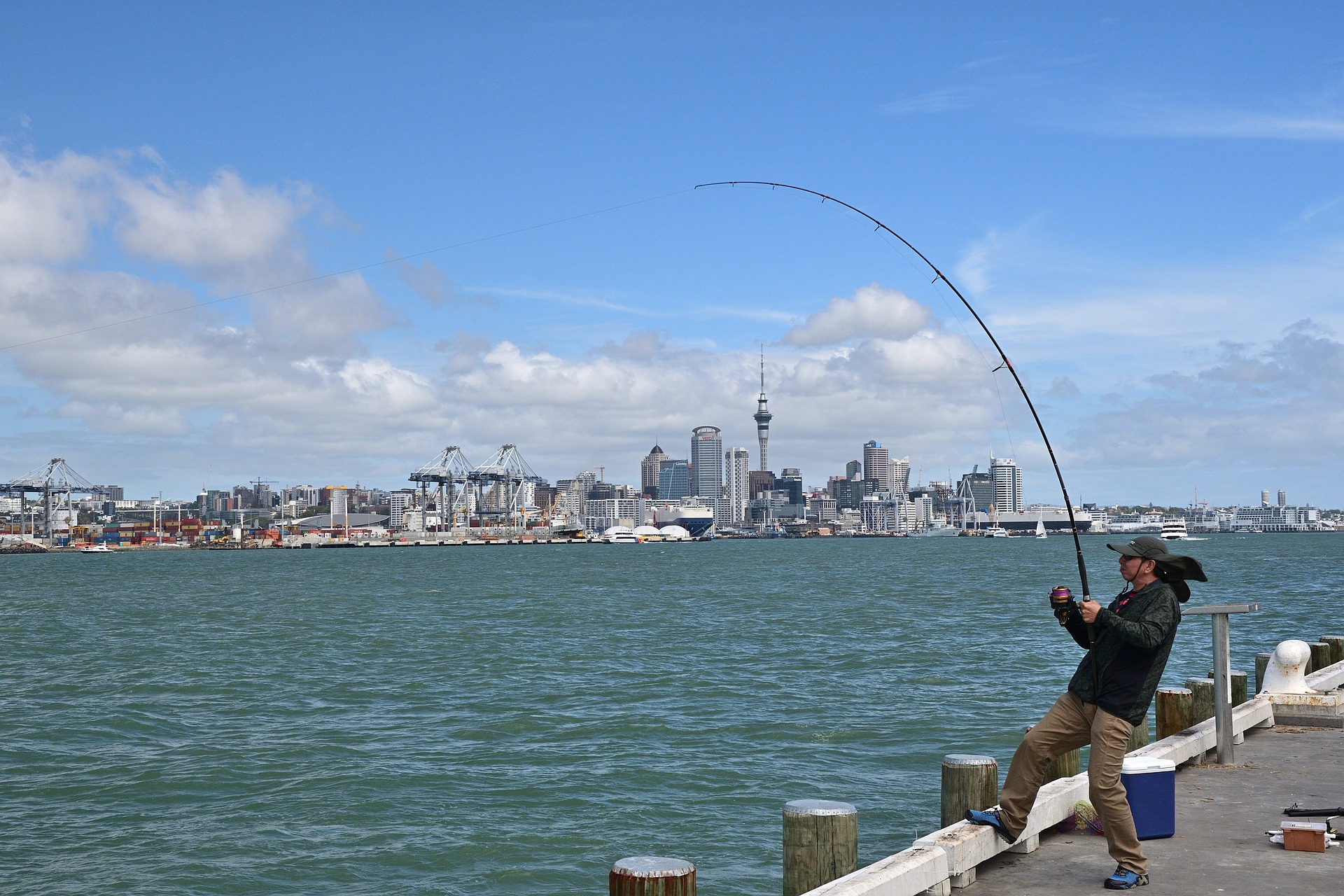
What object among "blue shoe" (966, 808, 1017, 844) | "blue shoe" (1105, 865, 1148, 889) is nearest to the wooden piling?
"blue shoe" (966, 808, 1017, 844)

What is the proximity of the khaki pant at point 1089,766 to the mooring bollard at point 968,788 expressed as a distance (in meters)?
0.22

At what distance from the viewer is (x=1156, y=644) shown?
16.4ft

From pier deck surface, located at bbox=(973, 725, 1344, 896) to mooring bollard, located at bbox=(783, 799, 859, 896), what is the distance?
2.12ft

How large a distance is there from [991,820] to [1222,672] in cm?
263

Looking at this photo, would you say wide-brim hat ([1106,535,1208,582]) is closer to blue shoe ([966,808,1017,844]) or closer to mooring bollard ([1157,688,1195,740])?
blue shoe ([966,808,1017,844])

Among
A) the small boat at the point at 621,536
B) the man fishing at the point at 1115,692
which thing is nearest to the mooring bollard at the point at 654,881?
the man fishing at the point at 1115,692

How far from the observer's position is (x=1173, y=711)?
817 centimetres

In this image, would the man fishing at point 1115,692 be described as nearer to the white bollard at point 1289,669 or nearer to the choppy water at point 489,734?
the choppy water at point 489,734

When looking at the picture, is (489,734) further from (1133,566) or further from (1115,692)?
(1133,566)

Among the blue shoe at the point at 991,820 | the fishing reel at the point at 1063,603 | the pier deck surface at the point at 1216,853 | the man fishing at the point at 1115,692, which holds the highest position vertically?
the fishing reel at the point at 1063,603

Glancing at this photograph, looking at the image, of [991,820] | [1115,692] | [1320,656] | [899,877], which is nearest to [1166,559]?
[1115,692]

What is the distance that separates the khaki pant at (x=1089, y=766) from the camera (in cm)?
505

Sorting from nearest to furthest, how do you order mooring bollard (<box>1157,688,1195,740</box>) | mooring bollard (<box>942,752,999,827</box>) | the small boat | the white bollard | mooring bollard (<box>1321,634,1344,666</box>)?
mooring bollard (<box>942,752,999,827</box>)
mooring bollard (<box>1157,688,1195,740</box>)
the white bollard
mooring bollard (<box>1321,634,1344,666</box>)
the small boat

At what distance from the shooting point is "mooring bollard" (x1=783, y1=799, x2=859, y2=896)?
5.05m
